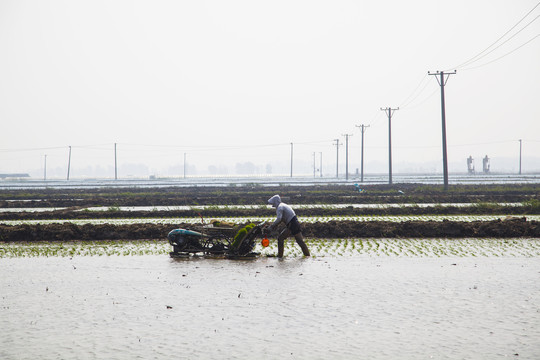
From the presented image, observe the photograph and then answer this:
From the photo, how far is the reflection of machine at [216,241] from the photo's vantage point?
622 inches

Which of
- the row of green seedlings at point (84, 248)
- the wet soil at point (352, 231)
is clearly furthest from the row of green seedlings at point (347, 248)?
the wet soil at point (352, 231)

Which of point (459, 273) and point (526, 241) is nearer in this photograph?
point (459, 273)

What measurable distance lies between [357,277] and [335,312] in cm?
330

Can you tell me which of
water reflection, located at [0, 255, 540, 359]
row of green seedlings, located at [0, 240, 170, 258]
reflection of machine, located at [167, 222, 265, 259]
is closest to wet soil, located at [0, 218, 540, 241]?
row of green seedlings, located at [0, 240, 170, 258]

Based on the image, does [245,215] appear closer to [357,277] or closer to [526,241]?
[526,241]

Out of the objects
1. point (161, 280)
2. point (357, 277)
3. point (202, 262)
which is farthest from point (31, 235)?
point (357, 277)

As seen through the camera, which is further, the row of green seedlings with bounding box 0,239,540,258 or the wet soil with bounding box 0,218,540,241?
the wet soil with bounding box 0,218,540,241

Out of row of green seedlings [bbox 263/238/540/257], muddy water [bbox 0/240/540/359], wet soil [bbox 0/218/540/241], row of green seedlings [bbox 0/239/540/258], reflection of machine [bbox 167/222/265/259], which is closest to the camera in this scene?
muddy water [bbox 0/240/540/359]

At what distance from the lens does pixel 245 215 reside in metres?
31.7

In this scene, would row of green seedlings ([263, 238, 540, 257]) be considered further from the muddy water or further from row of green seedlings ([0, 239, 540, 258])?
the muddy water

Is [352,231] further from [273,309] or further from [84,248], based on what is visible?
[273,309]

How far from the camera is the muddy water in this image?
7914 mm

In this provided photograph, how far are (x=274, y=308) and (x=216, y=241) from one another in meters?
6.49

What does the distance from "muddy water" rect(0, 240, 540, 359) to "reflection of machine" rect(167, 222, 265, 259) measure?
24.8 inches
